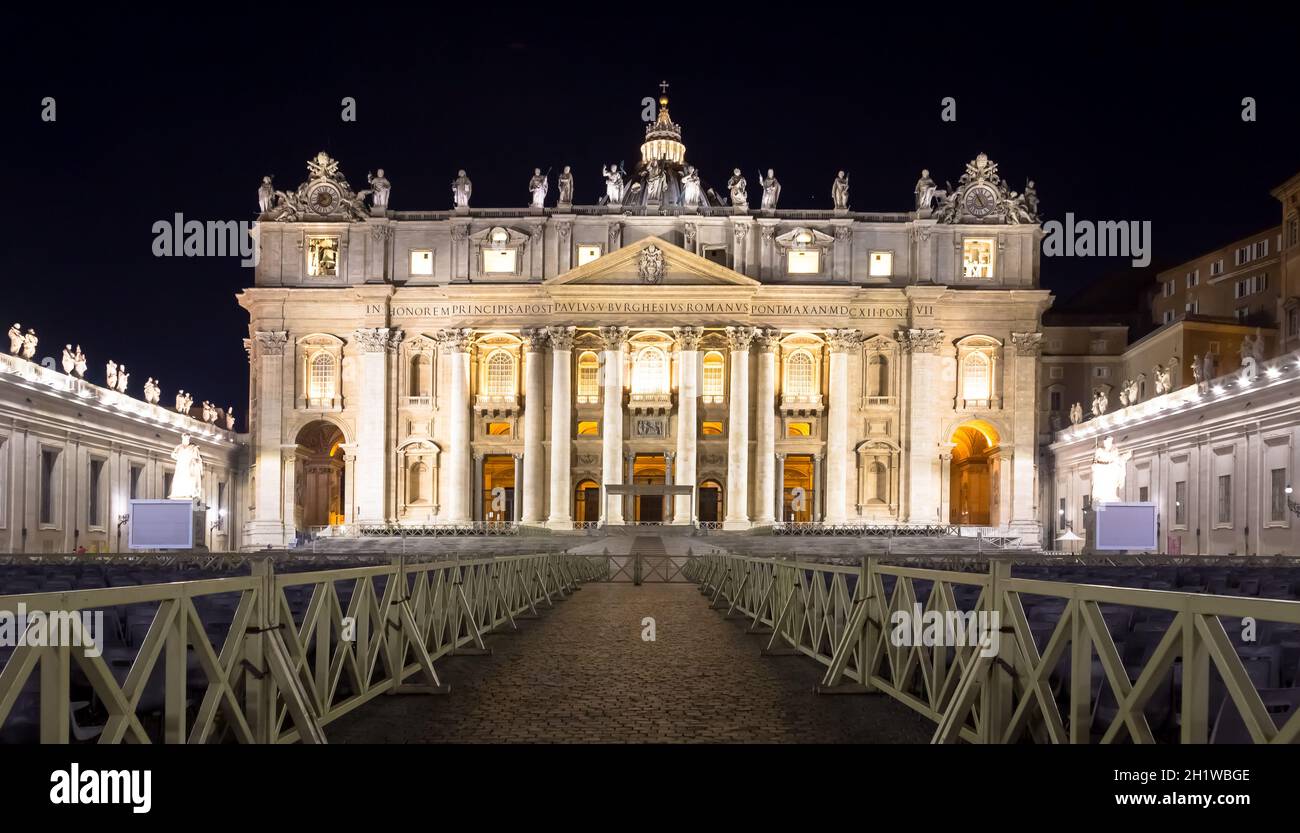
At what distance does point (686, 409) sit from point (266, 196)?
98.3 feet

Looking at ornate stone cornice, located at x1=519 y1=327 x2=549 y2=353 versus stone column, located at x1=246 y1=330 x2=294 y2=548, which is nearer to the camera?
stone column, located at x1=246 y1=330 x2=294 y2=548

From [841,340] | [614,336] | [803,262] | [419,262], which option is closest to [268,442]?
[419,262]

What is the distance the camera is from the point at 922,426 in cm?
6656

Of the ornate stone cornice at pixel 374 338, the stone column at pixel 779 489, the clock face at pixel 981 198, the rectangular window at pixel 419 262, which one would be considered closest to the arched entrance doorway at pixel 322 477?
the ornate stone cornice at pixel 374 338

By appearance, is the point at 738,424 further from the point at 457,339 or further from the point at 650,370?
the point at 457,339

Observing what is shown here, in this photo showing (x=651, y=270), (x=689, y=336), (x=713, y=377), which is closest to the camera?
(x=651, y=270)

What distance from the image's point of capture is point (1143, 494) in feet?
179

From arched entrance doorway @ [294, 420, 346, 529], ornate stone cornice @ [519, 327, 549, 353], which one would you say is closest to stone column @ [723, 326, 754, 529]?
ornate stone cornice @ [519, 327, 549, 353]

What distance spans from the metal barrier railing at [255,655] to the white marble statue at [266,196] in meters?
60.7

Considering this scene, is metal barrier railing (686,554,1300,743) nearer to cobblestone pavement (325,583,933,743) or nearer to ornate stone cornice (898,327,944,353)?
cobblestone pavement (325,583,933,743)

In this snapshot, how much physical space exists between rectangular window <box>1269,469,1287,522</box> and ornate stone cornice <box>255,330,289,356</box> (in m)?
54.0

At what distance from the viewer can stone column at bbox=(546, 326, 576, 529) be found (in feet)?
216

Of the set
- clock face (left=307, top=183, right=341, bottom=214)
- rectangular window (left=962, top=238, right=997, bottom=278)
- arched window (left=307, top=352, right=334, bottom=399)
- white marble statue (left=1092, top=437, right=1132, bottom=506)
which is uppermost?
clock face (left=307, top=183, right=341, bottom=214)
